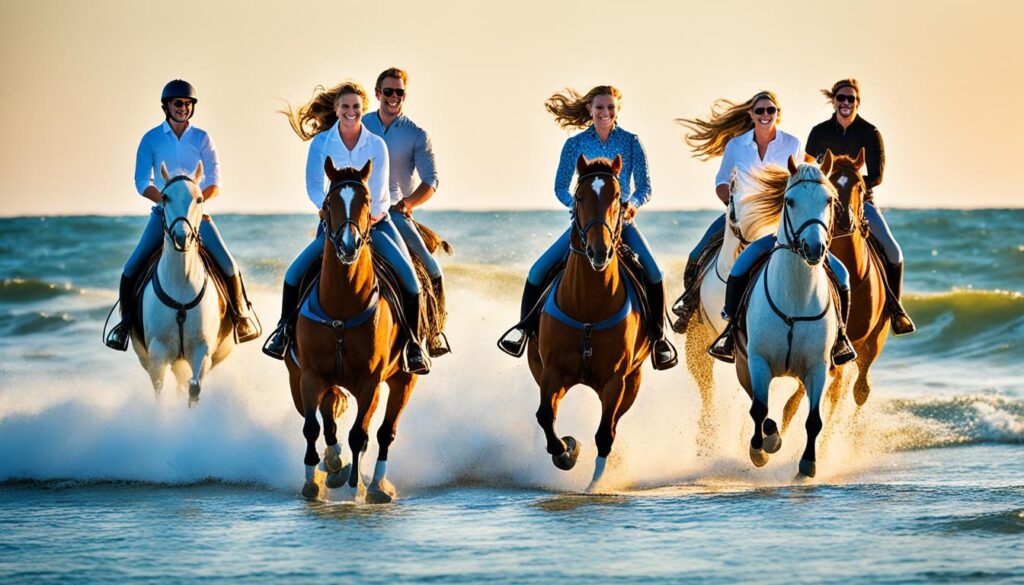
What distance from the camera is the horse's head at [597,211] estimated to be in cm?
1118

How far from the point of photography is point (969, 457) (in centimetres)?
1535

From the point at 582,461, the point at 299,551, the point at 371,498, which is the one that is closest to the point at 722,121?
the point at 582,461

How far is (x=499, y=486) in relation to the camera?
13.0 metres

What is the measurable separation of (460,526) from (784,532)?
6.39ft

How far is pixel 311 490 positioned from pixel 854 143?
506 cm

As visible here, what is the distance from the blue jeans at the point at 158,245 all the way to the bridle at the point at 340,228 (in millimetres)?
2832

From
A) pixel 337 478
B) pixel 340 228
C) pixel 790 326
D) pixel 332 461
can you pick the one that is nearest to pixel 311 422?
pixel 332 461

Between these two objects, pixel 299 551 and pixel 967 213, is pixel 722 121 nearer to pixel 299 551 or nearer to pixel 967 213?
pixel 299 551

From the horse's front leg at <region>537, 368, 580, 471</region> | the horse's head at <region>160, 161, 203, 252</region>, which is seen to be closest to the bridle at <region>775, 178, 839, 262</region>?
the horse's front leg at <region>537, 368, 580, 471</region>

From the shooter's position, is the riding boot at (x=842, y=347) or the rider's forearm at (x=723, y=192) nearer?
the riding boot at (x=842, y=347)

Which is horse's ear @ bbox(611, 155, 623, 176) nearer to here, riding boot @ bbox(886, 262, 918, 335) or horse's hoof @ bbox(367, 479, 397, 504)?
horse's hoof @ bbox(367, 479, 397, 504)

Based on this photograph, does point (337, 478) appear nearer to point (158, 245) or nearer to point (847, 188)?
point (158, 245)

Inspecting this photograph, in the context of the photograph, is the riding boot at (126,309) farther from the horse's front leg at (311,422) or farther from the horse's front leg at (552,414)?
the horse's front leg at (552,414)

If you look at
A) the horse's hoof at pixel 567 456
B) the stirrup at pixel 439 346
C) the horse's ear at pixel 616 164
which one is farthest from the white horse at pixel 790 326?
the stirrup at pixel 439 346
